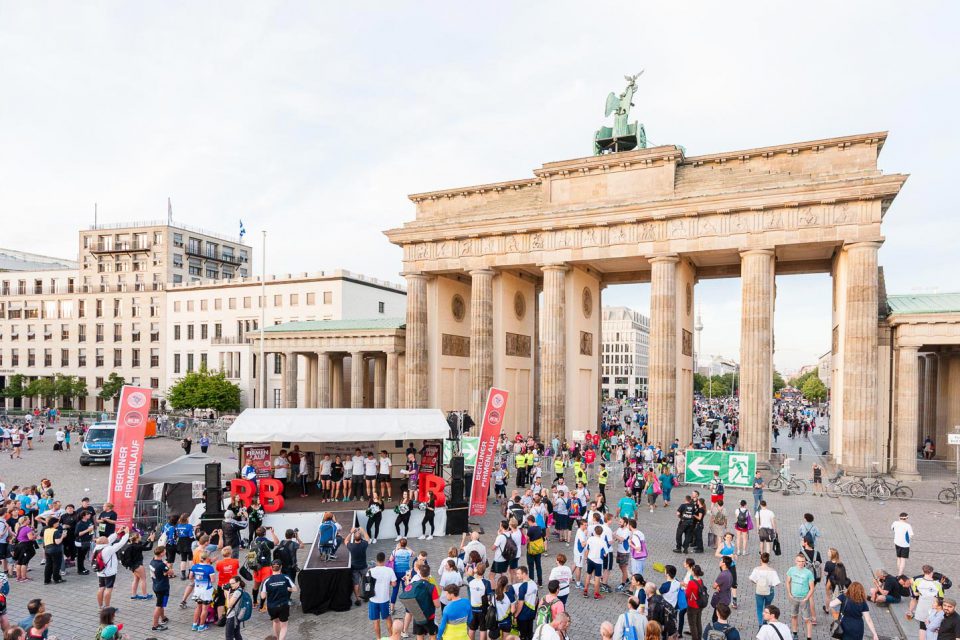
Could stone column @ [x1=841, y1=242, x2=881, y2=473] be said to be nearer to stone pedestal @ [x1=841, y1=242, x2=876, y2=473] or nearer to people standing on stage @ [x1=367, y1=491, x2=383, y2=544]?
stone pedestal @ [x1=841, y1=242, x2=876, y2=473]

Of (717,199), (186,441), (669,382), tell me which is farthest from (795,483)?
(186,441)

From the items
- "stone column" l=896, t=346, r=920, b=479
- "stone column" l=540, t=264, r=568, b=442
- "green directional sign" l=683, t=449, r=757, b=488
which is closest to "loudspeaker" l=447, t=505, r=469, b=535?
"green directional sign" l=683, t=449, r=757, b=488

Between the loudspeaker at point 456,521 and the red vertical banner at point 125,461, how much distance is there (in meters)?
8.27

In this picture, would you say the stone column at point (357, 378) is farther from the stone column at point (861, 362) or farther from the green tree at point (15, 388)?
the green tree at point (15, 388)

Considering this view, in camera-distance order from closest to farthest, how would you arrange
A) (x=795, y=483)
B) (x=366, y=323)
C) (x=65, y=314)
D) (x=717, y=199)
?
1. (x=795, y=483)
2. (x=717, y=199)
3. (x=366, y=323)
4. (x=65, y=314)

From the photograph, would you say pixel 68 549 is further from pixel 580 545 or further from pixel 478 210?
pixel 478 210

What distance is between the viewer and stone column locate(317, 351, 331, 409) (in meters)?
48.1

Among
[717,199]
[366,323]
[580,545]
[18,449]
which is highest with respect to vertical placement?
[717,199]

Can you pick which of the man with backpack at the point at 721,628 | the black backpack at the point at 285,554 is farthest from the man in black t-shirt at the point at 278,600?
the man with backpack at the point at 721,628

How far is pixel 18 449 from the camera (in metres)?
34.1

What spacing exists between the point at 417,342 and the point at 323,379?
1178cm

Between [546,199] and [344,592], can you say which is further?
[546,199]

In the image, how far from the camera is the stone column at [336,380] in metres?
51.5

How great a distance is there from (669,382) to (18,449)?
3529 centimetres
